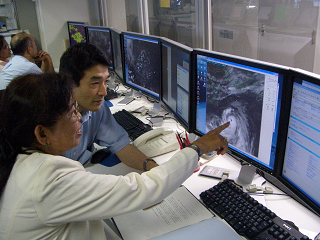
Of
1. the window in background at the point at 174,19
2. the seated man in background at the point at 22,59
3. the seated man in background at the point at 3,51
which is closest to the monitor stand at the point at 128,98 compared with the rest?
the window in background at the point at 174,19

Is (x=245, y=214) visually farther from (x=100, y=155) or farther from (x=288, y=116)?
(x=100, y=155)

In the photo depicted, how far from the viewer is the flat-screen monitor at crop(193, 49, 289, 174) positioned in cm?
93

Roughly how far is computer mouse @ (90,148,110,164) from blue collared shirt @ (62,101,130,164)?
0.03 metres

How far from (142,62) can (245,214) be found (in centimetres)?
136

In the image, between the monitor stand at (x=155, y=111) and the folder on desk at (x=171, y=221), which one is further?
the monitor stand at (x=155, y=111)

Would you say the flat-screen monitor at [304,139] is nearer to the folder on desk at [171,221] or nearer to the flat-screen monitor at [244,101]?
the flat-screen monitor at [244,101]

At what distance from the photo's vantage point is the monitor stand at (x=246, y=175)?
115 centimetres

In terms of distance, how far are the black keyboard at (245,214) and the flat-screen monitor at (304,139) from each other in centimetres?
11

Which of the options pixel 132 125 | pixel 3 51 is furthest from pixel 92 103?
pixel 3 51

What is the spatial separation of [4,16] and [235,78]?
16.2 feet

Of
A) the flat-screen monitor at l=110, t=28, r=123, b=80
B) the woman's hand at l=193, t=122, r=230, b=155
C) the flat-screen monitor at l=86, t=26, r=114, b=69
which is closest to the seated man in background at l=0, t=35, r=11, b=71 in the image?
the flat-screen monitor at l=86, t=26, r=114, b=69

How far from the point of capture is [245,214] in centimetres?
94

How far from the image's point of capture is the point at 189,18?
2125mm

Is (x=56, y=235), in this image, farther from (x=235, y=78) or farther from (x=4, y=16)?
(x=4, y=16)
